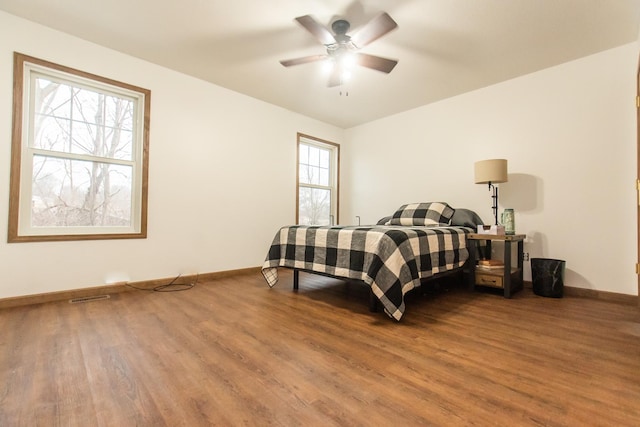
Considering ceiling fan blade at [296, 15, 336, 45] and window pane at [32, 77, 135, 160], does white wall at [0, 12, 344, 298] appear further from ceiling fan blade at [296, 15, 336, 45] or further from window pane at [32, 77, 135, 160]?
ceiling fan blade at [296, 15, 336, 45]

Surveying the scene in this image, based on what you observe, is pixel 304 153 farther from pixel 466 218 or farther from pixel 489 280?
pixel 489 280

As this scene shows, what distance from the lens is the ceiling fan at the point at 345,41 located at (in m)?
2.08

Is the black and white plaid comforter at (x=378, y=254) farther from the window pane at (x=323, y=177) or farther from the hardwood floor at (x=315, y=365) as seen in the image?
the window pane at (x=323, y=177)

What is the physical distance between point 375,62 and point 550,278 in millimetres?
2619

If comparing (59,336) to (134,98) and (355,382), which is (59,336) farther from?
(134,98)

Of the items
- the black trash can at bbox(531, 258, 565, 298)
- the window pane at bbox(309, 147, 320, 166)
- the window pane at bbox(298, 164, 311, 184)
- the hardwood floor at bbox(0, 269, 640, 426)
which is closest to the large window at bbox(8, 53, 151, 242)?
the hardwood floor at bbox(0, 269, 640, 426)

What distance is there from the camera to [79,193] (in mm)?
2723

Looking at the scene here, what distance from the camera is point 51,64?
98.5 inches

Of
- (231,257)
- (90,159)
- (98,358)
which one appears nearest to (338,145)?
(231,257)

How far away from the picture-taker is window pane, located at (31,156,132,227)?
2.54m

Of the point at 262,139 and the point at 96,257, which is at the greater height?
the point at 262,139

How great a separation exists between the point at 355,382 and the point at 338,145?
4.32m

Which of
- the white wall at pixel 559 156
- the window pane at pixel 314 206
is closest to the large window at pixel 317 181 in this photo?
the window pane at pixel 314 206

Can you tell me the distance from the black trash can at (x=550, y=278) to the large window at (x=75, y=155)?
4031 mm
